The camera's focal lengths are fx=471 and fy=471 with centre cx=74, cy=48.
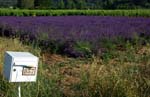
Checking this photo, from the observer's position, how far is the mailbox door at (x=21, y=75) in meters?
4.86

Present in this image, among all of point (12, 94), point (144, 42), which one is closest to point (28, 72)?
point (12, 94)

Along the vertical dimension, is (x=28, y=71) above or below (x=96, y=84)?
above

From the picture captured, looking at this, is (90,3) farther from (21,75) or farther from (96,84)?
(21,75)

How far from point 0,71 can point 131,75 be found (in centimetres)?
191

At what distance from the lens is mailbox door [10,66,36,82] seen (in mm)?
A: 4859

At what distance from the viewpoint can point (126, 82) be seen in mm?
5438

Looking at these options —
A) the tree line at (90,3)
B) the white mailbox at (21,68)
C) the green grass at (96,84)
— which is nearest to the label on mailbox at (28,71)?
the white mailbox at (21,68)

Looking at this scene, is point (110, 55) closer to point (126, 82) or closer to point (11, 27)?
point (126, 82)

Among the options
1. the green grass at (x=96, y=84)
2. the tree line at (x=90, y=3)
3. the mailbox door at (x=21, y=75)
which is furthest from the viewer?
the tree line at (x=90, y=3)

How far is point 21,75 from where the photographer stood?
4.88 m

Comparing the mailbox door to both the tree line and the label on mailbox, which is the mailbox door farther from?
the tree line

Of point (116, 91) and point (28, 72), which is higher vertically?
point (28, 72)

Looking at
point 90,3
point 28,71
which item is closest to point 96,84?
point 28,71

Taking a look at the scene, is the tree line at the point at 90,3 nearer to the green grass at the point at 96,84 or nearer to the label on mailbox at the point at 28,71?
the green grass at the point at 96,84
